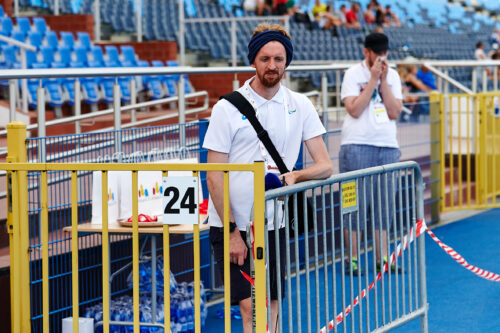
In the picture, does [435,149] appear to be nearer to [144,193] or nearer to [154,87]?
[144,193]

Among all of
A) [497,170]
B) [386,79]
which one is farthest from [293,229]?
[497,170]

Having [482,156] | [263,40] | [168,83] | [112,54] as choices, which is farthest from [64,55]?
[263,40]

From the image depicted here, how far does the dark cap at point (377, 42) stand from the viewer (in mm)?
7074

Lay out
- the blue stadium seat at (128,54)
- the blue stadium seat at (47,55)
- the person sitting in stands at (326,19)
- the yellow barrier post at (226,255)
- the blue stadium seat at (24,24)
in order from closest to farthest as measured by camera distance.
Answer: the yellow barrier post at (226,255)
the blue stadium seat at (47,55)
the blue stadium seat at (24,24)
the blue stadium seat at (128,54)
the person sitting in stands at (326,19)

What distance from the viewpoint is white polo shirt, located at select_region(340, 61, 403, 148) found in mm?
7285

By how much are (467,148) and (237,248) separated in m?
6.94

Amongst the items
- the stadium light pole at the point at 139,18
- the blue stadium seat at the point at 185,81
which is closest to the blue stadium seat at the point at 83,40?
the blue stadium seat at the point at 185,81

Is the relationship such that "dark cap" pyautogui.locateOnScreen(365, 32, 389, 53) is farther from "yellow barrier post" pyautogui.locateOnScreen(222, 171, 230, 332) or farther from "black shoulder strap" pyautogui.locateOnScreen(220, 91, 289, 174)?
"yellow barrier post" pyautogui.locateOnScreen(222, 171, 230, 332)

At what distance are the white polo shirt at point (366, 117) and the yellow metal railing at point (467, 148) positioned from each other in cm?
278

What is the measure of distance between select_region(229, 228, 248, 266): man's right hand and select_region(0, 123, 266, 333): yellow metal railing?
0.09 m

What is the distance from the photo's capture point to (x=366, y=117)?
7352 mm

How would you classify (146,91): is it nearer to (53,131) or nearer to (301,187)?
(53,131)

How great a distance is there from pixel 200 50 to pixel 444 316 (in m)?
11.9

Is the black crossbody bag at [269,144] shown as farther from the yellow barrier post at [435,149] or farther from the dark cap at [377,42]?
the yellow barrier post at [435,149]
